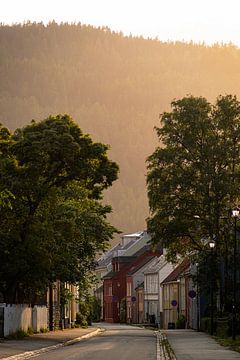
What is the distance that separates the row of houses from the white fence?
37.7 feet

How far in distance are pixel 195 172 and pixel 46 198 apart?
68.5 feet

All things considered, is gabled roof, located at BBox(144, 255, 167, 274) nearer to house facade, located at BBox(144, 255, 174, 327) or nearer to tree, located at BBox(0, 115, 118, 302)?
house facade, located at BBox(144, 255, 174, 327)

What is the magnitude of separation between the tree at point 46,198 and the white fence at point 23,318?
1.48 m

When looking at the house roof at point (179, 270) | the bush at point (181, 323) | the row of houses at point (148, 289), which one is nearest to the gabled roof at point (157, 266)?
the row of houses at point (148, 289)

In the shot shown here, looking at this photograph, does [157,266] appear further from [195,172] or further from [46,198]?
[46,198]

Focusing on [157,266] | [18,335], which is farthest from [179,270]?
[18,335]

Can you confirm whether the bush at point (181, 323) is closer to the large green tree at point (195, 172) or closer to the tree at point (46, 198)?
the large green tree at point (195, 172)

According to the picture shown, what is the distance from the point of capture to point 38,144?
193ft

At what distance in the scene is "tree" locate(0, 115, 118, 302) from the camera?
58.2 m

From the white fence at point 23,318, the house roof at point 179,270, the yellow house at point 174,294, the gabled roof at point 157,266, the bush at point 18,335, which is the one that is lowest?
the bush at point 18,335

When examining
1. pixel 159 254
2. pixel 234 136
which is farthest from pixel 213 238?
pixel 159 254

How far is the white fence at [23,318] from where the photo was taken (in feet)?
188

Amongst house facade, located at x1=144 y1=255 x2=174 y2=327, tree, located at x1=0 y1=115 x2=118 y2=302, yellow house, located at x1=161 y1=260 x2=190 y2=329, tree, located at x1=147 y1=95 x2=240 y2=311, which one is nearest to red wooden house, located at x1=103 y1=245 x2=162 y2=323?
house facade, located at x1=144 y1=255 x2=174 y2=327

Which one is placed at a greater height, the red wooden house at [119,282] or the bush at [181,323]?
the red wooden house at [119,282]
